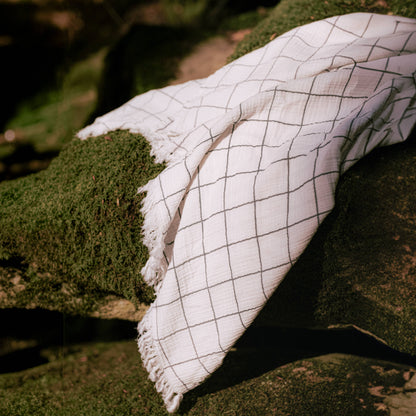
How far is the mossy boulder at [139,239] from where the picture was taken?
1.27 metres

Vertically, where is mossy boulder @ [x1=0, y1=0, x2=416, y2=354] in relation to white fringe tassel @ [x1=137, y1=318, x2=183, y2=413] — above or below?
above

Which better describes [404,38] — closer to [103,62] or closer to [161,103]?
[161,103]

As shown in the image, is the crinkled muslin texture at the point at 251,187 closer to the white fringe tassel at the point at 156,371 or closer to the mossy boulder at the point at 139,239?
the white fringe tassel at the point at 156,371

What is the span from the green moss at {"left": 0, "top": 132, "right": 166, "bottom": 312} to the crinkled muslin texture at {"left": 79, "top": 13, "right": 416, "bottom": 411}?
0.40 ft

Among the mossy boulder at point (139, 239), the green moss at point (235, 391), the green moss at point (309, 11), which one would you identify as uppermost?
the green moss at point (309, 11)

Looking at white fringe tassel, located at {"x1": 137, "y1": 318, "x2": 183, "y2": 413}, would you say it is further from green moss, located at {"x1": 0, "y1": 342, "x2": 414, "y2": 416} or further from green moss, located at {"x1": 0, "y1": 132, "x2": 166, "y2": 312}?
green moss, located at {"x1": 0, "y1": 132, "x2": 166, "y2": 312}

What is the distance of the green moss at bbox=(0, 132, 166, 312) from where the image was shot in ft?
5.14

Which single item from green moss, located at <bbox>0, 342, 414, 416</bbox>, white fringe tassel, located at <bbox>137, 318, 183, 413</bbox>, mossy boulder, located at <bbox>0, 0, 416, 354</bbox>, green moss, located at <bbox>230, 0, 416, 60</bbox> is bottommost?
green moss, located at <bbox>0, 342, 414, 416</bbox>

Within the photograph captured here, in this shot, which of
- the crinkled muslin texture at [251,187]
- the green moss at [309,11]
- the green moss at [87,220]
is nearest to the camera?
the crinkled muslin texture at [251,187]

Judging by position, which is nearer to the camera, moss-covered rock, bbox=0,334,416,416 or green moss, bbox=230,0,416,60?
moss-covered rock, bbox=0,334,416,416

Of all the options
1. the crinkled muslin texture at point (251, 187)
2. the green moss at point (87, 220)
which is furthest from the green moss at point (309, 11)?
the green moss at point (87, 220)

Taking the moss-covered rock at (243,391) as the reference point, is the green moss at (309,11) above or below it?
above

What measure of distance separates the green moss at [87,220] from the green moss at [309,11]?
1008 millimetres

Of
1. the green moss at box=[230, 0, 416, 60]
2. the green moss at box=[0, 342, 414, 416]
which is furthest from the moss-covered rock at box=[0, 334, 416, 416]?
the green moss at box=[230, 0, 416, 60]
